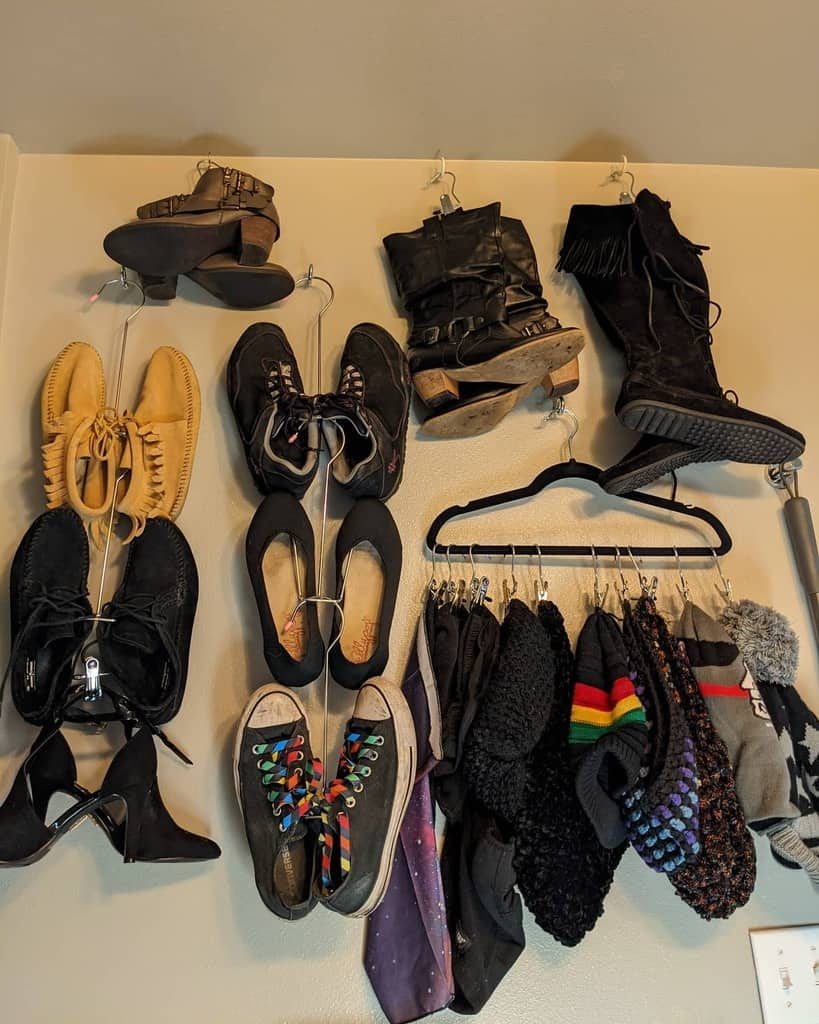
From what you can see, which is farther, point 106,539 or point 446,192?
point 446,192

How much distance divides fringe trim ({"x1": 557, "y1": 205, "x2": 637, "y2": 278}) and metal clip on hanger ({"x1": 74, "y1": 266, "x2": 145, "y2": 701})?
0.90m

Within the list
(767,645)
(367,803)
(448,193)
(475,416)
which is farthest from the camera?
(448,193)

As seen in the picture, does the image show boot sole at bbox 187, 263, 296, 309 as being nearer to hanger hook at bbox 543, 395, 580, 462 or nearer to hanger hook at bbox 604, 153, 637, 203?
hanger hook at bbox 543, 395, 580, 462

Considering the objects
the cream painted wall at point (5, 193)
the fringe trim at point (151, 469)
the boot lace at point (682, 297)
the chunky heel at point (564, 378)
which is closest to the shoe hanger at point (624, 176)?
the boot lace at point (682, 297)

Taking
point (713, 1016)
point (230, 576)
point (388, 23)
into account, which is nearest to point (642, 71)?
point (388, 23)

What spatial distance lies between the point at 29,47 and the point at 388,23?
651mm

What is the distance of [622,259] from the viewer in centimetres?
147

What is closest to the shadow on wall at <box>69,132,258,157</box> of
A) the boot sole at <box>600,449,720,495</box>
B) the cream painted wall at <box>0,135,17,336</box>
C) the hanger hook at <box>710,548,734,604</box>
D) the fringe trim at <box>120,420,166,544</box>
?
the cream painted wall at <box>0,135,17,336</box>

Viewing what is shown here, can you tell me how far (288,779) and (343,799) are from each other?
9 cm

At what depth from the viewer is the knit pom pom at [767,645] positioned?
1.28 m

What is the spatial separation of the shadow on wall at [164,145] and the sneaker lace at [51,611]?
38.1 inches

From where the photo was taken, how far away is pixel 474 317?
140 centimetres

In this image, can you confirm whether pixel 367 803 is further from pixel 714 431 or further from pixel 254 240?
pixel 254 240

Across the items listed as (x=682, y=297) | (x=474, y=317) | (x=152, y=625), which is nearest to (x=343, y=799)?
(x=152, y=625)
